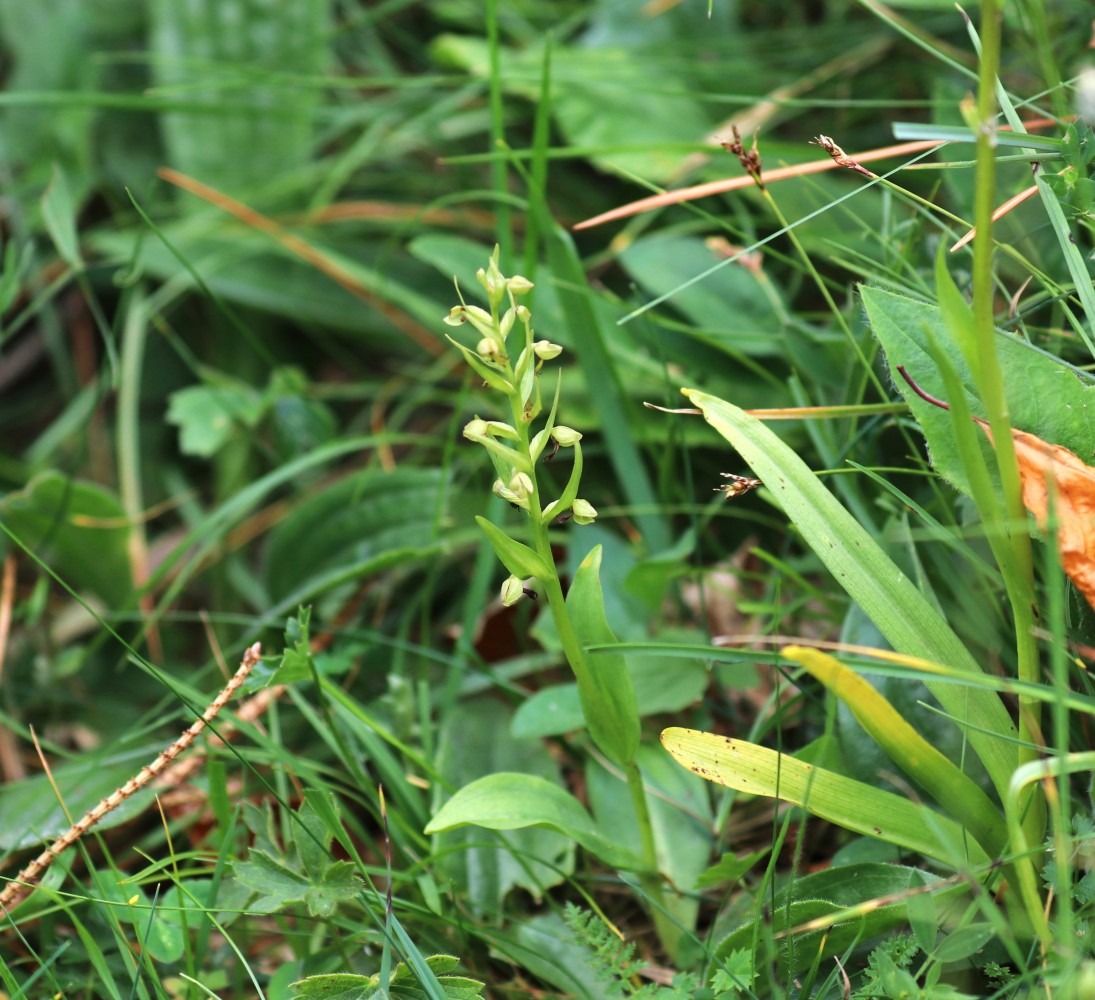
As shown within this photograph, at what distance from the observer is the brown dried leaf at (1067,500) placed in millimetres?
723

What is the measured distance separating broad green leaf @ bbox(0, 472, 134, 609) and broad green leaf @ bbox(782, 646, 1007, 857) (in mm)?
1067

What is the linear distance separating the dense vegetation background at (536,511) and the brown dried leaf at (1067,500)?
41mm

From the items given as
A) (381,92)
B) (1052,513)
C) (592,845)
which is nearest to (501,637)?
(592,845)

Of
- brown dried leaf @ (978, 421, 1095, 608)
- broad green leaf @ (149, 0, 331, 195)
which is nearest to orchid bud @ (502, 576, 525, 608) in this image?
brown dried leaf @ (978, 421, 1095, 608)

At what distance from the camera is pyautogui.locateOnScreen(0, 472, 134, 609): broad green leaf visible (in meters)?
1.36

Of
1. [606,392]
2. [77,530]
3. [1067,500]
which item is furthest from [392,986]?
[77,530]

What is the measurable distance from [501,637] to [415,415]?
0.57 metres

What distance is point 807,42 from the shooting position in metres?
1.75

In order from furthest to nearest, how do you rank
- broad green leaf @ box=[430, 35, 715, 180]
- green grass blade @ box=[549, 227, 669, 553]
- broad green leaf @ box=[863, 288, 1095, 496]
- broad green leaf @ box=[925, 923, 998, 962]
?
broad green leaf @ box=[430, 35, 715, 180]
green grass blade @ box=[549, 227, 669, 553]
broad green leaf @ box=[863, 288, 1095, 496]
broad green leaf @ box=[925, 923, 998, 962]

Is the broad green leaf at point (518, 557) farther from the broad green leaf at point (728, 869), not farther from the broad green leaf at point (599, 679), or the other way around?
the broad green leaf at point (728, 869)

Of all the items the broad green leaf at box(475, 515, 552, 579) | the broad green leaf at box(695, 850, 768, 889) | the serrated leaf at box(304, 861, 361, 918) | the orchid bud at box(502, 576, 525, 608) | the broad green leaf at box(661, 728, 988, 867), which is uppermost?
the broad green leaf at box(475, 515, 552, 579)

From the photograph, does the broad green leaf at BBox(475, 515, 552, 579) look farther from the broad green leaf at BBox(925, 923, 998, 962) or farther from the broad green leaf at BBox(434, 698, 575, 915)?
the broad green leaf at BBox(925, 923, 998, 962)

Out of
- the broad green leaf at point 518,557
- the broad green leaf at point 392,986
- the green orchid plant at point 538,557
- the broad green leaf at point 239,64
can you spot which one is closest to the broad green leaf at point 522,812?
the green orchid plant at point 538,557

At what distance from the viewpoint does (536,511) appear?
29.6 inches
